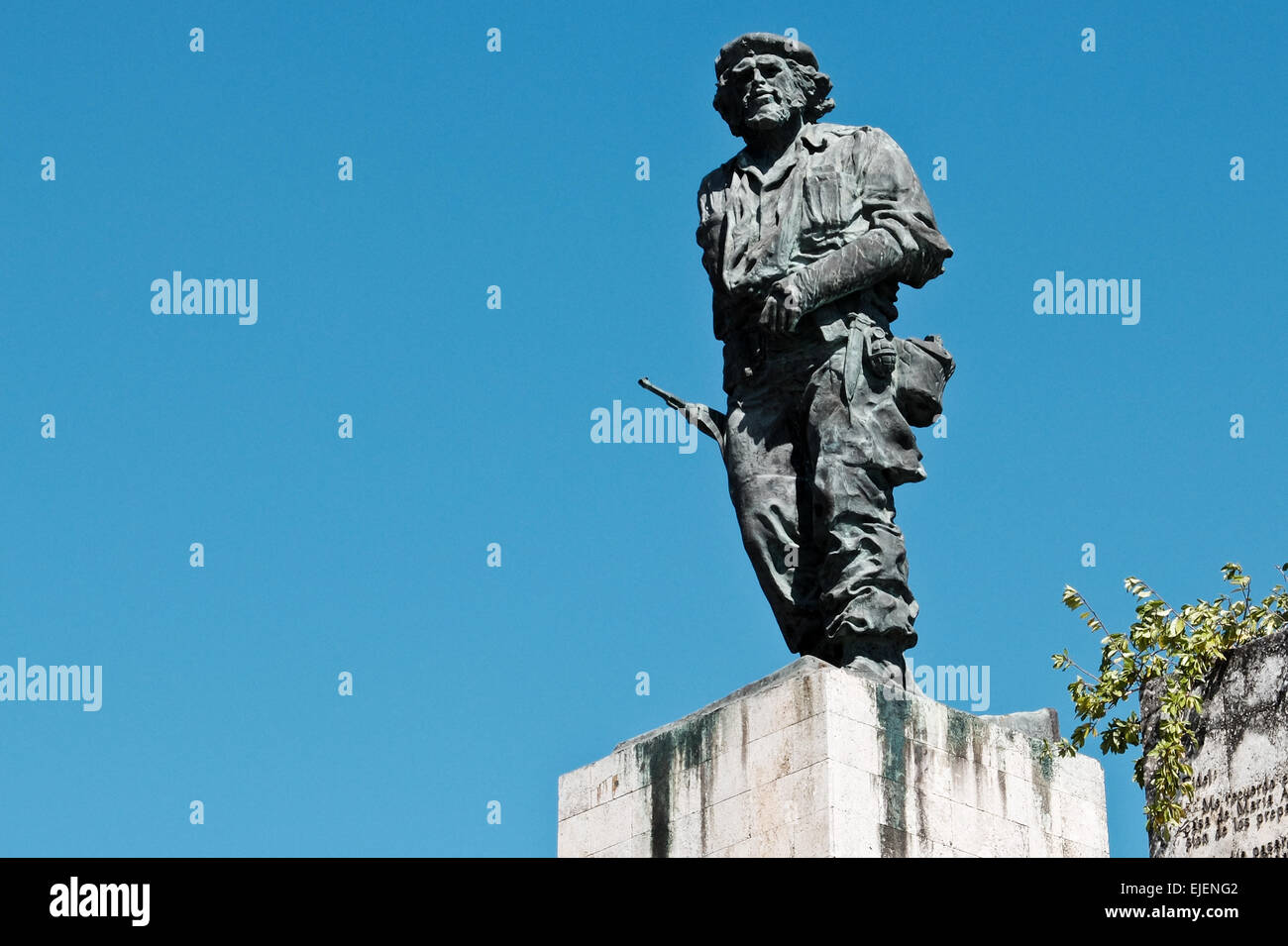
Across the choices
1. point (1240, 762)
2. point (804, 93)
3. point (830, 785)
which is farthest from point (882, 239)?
point (1240, 762)

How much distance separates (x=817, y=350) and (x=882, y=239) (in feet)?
2.63

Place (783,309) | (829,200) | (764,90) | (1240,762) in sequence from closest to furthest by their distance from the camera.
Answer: (1240,762) < (783,309) < (829,200) < (764,90)

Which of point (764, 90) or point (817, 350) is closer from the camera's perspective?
point (817, 350)

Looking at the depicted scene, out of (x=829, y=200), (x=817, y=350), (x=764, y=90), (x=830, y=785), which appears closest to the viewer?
(x=830, y=785)

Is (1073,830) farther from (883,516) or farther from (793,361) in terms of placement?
(793,361)

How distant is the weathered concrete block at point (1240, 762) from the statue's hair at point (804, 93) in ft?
14.6

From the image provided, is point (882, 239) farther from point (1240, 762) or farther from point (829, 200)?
point (1240, 762)

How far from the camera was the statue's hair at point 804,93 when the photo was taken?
16688 millimetres

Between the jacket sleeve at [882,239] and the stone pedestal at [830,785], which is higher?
the jacket sleeve at [882,239]

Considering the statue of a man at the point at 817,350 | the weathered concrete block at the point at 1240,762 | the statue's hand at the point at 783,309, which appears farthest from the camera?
the statue's hand at the point at 783,309

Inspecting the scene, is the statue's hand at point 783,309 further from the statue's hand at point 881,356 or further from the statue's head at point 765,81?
the statue's head at point 765,81

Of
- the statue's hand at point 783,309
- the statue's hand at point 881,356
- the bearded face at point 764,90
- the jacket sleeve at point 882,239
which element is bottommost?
the statue's hand at point 881,356

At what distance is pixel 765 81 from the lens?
16.6m

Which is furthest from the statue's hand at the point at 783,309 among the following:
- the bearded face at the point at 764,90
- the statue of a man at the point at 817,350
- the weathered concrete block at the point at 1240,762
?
the weathered concrete block at the point at 1240,762
